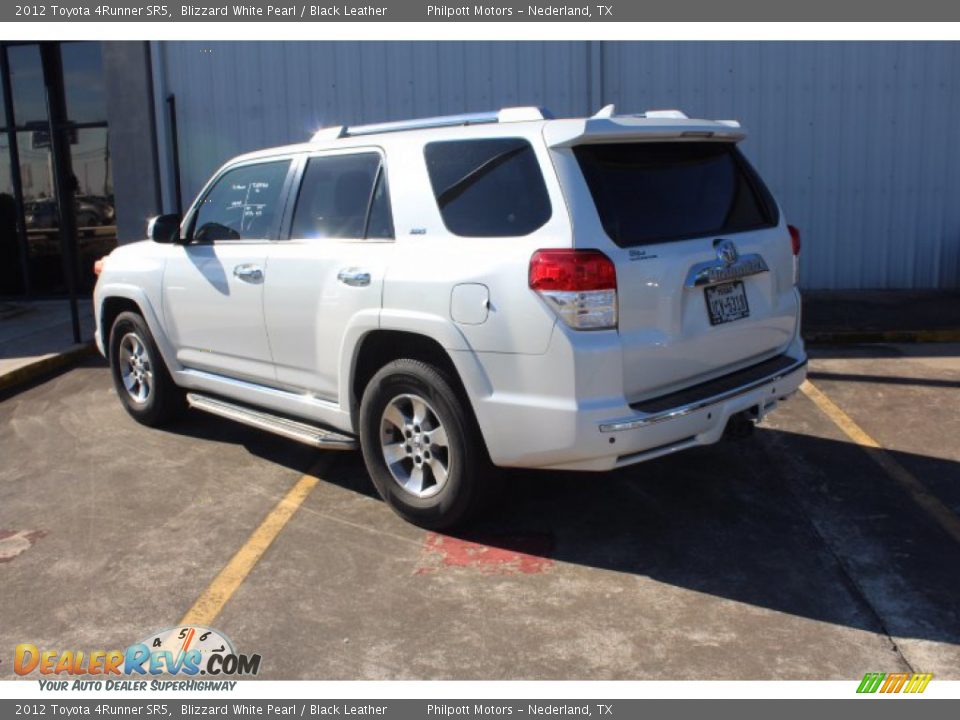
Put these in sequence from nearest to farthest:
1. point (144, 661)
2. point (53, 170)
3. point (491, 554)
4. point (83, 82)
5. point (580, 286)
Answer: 1. point (144, 661)
2. point (580, 286)
3. point (491, 554)
4. point (53, 170)
5. point (83, 82)

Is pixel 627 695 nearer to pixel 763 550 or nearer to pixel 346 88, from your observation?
pixel 763 550

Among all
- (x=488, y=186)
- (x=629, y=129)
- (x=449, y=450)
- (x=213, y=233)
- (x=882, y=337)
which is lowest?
(x=882, y=337)

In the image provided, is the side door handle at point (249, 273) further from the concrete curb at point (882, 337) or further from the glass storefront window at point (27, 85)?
the glass storefront window at point (27, 85)

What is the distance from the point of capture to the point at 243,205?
18.8ft

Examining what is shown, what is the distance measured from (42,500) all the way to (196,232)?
190 cm

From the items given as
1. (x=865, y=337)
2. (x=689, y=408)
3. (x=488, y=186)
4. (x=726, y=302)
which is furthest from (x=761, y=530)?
(x=865, y=337)

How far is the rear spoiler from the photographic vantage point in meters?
4.05

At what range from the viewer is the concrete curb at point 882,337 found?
29.0 feet

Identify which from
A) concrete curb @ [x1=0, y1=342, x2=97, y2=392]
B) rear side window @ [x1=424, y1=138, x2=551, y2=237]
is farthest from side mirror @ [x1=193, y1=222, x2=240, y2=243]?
concrete curb @ [x1=0, y1=342, x2=97, y2=392]

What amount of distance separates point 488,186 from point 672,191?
0.86m

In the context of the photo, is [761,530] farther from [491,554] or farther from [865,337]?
[865,337]

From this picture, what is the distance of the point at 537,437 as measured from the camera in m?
4.02

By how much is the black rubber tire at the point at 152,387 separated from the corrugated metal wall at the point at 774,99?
5479mm
